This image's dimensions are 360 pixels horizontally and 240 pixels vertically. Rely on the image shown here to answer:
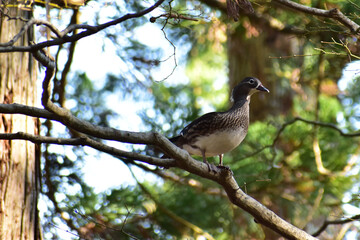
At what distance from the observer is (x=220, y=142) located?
4777mm

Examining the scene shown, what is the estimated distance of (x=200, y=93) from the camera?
11234 millimetres

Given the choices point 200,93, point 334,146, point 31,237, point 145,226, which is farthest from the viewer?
point 200,93

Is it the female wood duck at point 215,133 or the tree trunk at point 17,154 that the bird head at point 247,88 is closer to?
the female wood duck at point 215,133

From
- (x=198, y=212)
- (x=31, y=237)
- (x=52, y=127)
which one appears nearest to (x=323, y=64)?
(x=198, y=212)

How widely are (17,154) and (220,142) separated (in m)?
1.71

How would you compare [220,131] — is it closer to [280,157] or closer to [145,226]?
[145,226]

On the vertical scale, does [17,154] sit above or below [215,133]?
below

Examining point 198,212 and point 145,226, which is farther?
point 198,212

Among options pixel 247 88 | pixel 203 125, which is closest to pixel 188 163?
pixel 203 125

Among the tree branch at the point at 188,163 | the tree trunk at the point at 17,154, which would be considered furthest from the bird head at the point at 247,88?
the tree trunk at the point at 17,154

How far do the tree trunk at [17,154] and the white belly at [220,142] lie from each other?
1.43 m

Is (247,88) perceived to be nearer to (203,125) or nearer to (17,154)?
(203,125)

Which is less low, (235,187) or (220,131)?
(220,131)

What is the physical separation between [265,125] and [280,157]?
18.7 inches
